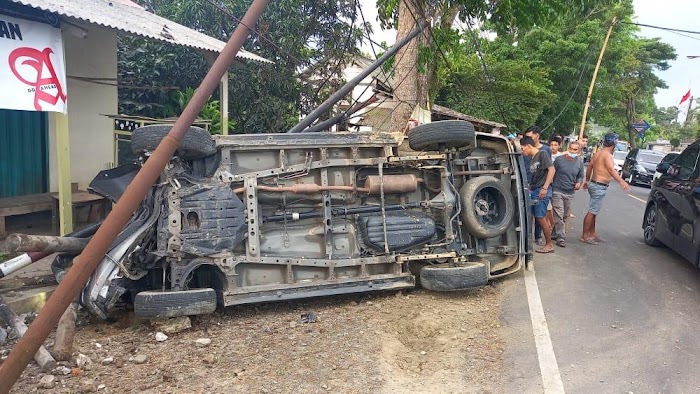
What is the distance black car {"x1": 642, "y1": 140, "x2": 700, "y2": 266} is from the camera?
237 inches

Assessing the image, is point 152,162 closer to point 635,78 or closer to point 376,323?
point 376,323

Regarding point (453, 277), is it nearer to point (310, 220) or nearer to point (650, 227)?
point (310, 220)

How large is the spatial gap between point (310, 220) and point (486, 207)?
1988 mm

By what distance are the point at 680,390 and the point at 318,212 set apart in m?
3.25

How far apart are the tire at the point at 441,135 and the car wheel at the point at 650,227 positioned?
13.2 feet

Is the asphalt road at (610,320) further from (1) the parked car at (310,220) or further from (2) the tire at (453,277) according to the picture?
(1) the parked car at (310,220)

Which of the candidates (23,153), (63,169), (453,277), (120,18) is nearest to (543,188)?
(453,277)

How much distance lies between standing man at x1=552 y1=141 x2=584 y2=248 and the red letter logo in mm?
6560

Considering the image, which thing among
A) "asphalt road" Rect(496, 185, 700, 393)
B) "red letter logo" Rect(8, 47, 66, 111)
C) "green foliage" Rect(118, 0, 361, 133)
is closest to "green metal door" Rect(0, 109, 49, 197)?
"red letter logo" Rect(8, 47, 66, 111)

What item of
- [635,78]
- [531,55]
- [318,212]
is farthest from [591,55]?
[318,212]

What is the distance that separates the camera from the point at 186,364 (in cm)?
383

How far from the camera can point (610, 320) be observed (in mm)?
4832

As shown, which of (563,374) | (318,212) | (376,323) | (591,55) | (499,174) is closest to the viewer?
(563,374)

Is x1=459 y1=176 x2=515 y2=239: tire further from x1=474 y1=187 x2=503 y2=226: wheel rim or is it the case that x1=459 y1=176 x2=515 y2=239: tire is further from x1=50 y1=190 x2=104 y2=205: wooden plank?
x1=50 y1=190 x2=104 y2=205: wooden plank
